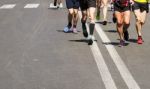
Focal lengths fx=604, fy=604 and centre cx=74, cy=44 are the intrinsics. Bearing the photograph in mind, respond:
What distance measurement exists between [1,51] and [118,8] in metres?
2.98

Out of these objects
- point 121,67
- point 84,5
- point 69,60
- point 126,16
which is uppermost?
point 84,5

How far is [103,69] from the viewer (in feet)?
37.0

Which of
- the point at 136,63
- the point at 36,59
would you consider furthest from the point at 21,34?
the point at 136,63

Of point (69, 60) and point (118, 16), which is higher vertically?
point (118, 16)

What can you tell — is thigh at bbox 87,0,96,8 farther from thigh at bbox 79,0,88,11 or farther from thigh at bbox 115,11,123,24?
thigh at bbox 115,11,123,24

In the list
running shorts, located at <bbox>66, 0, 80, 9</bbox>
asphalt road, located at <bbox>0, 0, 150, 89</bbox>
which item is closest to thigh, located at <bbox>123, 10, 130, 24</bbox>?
asphalt road, located at <bbox>0, 0, 150, 89</bbox>

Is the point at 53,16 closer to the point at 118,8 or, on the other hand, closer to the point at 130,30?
the point at 130,30

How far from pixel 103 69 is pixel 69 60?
1434 mm

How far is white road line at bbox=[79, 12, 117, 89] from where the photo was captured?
9738mm

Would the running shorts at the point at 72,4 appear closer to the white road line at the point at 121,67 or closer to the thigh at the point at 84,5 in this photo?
the white road line at the point at 121,67

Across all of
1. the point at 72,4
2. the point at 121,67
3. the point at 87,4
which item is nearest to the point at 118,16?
the point at 87,4

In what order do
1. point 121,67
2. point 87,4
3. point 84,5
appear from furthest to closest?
point 84,5, point 87,4, point 121,67

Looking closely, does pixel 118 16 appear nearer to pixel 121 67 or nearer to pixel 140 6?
pixel 140 6

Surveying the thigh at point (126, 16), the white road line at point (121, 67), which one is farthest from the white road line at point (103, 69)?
the thigh at point (126, 16)
